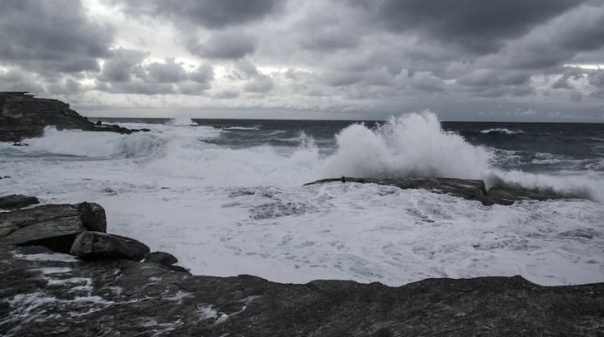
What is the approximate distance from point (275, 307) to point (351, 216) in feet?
17.2

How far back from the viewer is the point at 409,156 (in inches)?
580

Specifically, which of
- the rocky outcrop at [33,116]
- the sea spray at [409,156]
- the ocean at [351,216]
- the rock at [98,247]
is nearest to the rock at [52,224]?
the rock at [98,247]

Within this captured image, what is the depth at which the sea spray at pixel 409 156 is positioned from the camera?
14.4 metres

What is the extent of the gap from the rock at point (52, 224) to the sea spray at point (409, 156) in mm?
9861

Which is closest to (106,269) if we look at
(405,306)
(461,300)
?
(405,306)

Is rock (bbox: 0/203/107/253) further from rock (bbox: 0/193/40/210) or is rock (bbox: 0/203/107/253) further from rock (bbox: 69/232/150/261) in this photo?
rock (bbox: 0/193/40/210)

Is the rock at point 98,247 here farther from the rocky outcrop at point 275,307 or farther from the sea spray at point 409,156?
the sea spray at point 409,156

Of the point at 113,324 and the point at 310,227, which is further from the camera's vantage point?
the point at 310,227

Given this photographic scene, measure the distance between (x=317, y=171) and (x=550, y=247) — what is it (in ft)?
34.8

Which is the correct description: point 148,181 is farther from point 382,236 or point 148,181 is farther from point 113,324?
point 113,324

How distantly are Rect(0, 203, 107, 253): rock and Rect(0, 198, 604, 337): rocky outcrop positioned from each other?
4.05ft

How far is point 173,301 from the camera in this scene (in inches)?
153

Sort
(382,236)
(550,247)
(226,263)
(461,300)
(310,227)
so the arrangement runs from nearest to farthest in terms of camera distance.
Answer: (461,300) → (226,263) → (550,247) → (382,236) → (310,227)

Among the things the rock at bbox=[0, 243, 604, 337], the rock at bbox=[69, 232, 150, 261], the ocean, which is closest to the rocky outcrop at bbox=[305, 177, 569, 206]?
the ocean
